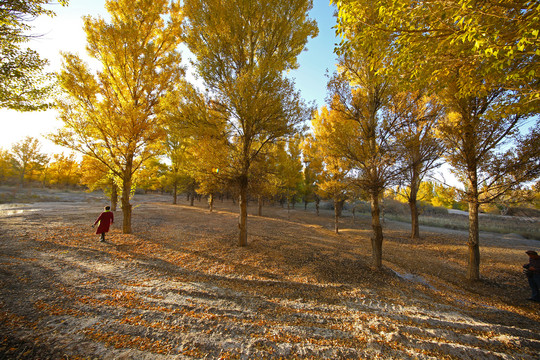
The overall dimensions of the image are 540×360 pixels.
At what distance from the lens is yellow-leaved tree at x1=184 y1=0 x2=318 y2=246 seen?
279 inches

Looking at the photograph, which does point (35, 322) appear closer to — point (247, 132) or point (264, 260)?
point (264, 260)

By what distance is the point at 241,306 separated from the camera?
4012mm

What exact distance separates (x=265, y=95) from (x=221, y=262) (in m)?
6.17

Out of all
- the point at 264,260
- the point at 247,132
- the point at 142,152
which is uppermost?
the point at 247,132

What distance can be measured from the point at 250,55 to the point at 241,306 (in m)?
8.84

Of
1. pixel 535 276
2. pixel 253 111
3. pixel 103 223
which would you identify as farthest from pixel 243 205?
pixel 535 276

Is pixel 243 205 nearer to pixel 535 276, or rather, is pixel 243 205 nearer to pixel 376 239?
pixel 376 239

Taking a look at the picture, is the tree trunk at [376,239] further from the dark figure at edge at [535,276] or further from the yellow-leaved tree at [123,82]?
the yellow-leaved tree at [123,82]

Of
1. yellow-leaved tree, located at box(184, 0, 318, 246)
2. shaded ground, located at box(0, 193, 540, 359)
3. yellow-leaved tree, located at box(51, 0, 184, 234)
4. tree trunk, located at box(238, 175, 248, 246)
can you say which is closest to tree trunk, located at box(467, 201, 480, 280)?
shaded ground, located at box(0, 193, 540, 359)

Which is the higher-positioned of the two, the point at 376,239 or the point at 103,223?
the point at 376,239

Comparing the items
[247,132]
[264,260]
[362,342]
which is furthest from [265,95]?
[362,342]

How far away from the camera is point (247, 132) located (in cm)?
794

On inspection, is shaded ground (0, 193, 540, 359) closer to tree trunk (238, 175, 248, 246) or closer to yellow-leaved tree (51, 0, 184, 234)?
tree trunk (238, 175, 248, 246)

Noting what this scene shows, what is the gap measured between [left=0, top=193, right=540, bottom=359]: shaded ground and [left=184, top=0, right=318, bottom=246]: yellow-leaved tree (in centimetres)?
389
